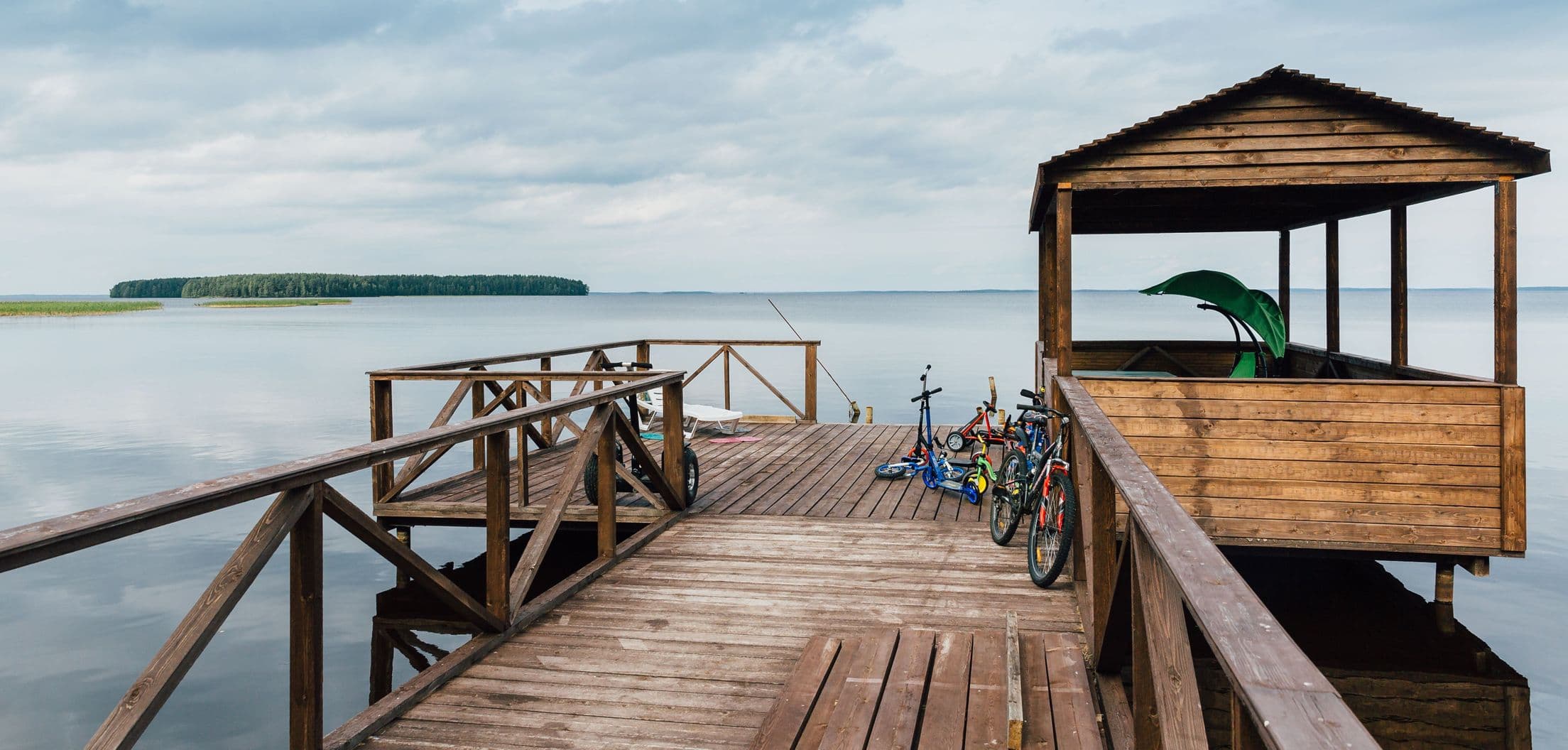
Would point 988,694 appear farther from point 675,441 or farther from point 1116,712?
point 675,441

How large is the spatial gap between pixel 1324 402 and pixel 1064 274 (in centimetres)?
176

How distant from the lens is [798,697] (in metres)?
2.73

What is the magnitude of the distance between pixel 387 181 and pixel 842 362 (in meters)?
44.0

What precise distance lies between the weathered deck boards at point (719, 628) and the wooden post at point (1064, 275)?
1291 millimetres

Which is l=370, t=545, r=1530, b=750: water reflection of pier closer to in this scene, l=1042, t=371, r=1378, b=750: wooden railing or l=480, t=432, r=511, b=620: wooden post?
l=480, t=432, r=511, b=620: wooden post

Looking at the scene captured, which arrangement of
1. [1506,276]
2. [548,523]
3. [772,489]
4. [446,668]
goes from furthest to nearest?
[772,489] < [1506,276] < [548,523] < [446,668]

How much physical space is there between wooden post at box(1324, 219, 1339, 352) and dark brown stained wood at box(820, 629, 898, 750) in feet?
24.0

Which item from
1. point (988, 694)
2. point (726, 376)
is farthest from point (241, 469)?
point (988, 694)

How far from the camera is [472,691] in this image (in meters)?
3.10

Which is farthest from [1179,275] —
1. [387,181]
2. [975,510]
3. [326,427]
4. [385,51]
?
[387,181]

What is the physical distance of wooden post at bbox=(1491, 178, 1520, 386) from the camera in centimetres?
571

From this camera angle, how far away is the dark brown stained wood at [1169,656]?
1.57m

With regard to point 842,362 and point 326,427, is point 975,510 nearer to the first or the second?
point 326,427

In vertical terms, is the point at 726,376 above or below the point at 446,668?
above
